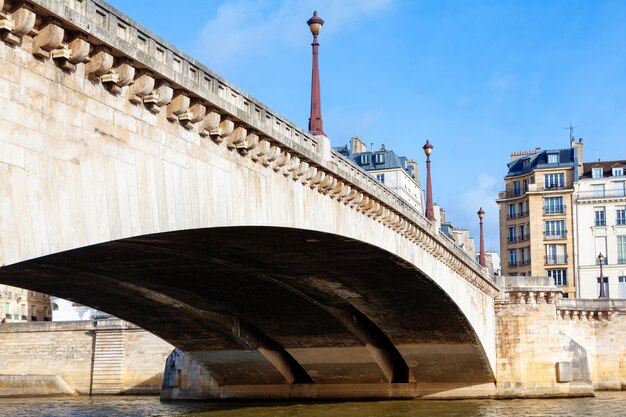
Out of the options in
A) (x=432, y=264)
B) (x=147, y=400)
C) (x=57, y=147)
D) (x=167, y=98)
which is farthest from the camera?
(x=147, y=400)

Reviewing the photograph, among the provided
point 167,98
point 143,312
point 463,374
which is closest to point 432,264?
point 463,374

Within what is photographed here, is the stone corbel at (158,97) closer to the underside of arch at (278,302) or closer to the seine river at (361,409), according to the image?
the underside of arch at (278,302)

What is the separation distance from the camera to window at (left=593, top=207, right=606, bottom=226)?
241 feet

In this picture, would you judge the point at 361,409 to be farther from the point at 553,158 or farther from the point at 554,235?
the point at 553,158

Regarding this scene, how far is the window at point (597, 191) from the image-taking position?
74125mm

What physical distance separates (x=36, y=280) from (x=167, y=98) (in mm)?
17071

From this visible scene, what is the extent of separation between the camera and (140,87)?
49.4 feet

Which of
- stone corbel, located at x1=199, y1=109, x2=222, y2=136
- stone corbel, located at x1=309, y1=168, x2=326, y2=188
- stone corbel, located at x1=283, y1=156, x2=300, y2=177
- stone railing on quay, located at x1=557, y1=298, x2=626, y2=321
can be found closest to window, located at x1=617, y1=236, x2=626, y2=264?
stone railing on quay, located at x1=557, y1=298, x2=626, y2=321

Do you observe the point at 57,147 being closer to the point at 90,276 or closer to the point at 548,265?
the point at 90,276

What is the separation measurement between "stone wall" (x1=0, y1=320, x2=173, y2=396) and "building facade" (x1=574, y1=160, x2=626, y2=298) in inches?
1407

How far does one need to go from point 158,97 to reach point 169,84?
41 cm

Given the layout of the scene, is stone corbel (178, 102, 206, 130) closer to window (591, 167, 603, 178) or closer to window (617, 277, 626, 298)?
window (617, 277, 626, 298)

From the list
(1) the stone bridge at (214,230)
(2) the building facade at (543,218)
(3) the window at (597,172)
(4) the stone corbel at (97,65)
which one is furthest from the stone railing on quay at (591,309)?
(4) the stone corbel at (97,65)

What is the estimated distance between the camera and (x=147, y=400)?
158ft
